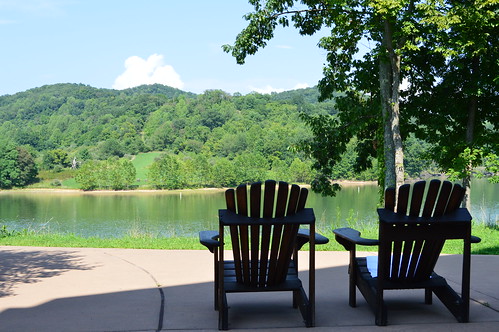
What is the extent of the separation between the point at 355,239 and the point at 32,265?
3714 mm

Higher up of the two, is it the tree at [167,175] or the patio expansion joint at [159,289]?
the patio expansion joint at [159,289]

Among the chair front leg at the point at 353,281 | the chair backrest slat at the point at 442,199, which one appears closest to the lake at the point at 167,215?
the chair front leg at the point at 353,281

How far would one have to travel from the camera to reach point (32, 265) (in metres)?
5.98

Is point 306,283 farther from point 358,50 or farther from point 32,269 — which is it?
point 358,50

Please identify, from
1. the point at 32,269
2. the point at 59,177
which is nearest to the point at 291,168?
the point at 59,177

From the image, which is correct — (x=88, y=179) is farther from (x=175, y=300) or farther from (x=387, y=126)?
(x=175, y=300)

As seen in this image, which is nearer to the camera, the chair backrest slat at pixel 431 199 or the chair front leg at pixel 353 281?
the chair backrest slat at pixel 431 199

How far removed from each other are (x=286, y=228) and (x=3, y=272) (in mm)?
3372

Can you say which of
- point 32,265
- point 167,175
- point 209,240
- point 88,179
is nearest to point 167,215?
point 32,265

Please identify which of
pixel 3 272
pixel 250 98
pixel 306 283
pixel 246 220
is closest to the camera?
pixel 246 220

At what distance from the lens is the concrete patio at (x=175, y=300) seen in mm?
3660

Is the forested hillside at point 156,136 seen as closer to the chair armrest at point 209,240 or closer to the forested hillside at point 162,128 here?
the forested hillside at point 162,128

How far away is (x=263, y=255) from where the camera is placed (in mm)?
3699

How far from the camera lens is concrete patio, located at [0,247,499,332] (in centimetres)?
366
